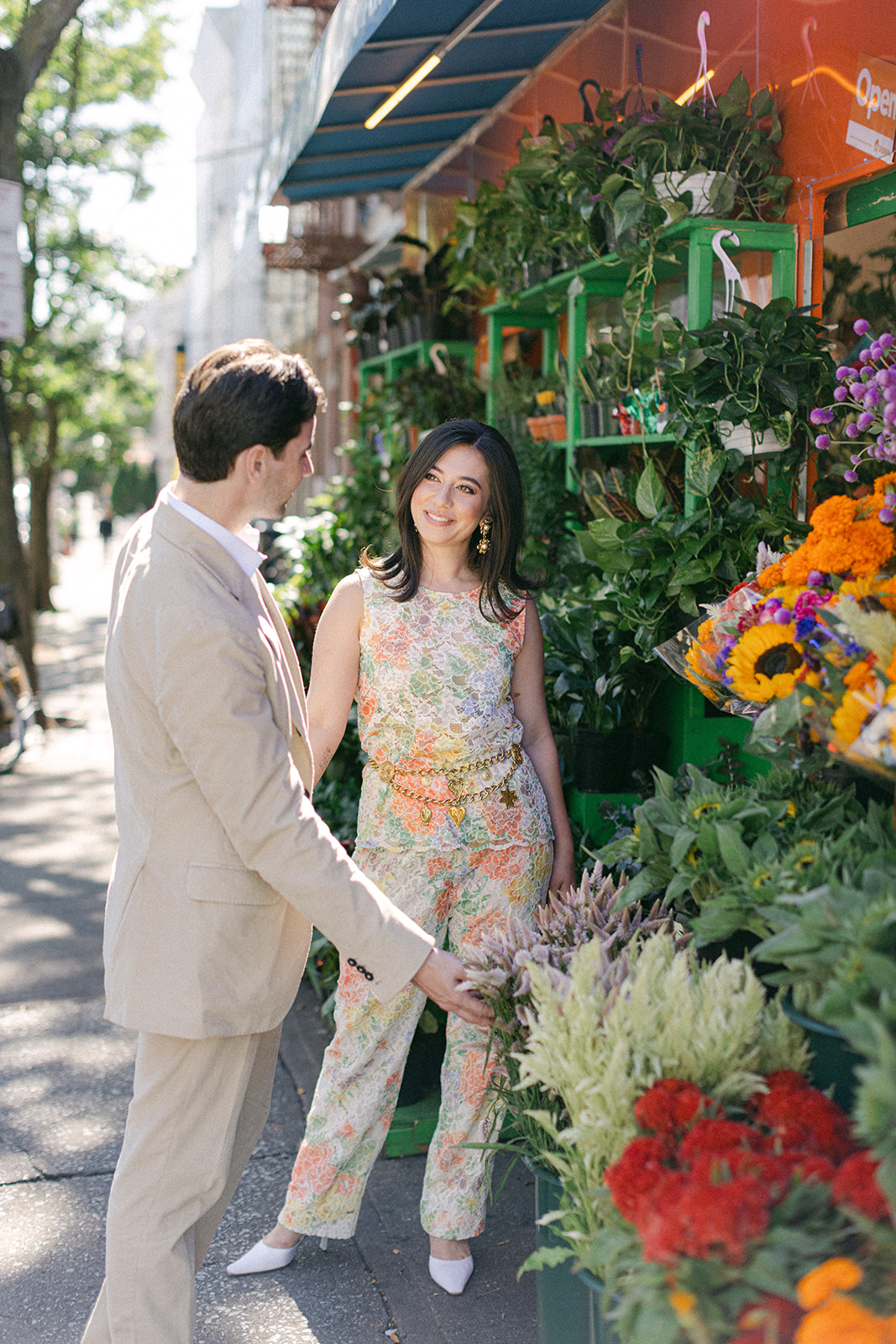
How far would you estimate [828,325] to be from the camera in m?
3.32

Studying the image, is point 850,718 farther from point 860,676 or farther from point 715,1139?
point 715,1139

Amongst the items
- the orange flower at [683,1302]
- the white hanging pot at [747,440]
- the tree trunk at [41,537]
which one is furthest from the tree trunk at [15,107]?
the tree trunk at [41,537]

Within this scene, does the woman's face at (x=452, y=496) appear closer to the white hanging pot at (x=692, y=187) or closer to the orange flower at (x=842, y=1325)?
the white hanging pot at (x=692, y=187)

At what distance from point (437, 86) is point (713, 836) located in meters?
4.86

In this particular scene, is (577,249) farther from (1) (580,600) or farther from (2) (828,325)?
(1) (580,600)

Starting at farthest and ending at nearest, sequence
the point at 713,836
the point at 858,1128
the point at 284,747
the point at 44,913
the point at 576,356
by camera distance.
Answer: the point at 44,913 < the point at 576,356 < the point at 284,747 < the point at 713,836 < the point at 858,1128

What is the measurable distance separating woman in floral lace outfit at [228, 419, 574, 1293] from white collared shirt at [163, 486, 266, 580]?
686 millimetres

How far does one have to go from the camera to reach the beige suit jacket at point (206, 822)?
1894mm

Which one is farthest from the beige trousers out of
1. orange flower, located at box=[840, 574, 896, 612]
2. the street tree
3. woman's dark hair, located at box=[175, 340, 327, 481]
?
the street tree

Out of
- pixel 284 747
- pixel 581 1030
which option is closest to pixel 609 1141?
pixel 581 1030

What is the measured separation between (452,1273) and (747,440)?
7.08ft

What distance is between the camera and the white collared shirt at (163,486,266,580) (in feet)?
6.58

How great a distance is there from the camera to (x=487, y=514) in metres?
2.86

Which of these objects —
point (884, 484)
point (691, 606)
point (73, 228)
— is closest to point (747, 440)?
point (691, 606)
